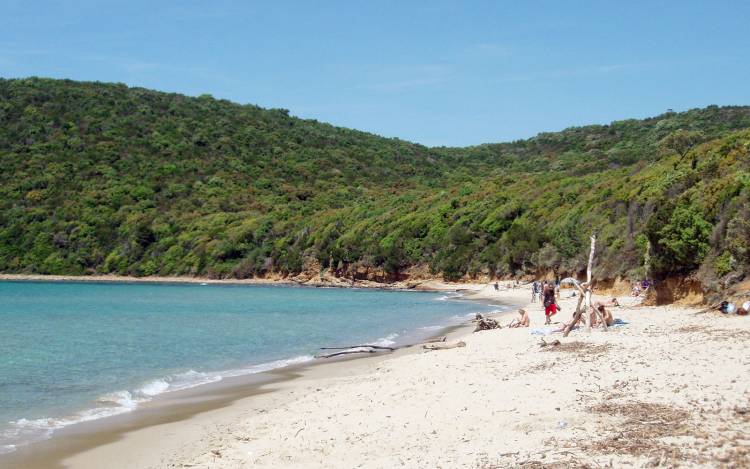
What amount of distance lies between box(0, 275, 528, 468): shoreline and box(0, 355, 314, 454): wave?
201 millimetres

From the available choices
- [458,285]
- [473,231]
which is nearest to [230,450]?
[458,285]

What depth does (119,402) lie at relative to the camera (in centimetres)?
1309

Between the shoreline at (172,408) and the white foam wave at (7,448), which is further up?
the shoreline at (172,408)

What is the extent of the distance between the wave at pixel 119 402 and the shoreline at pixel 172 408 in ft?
0.66

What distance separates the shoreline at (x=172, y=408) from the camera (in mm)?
9359

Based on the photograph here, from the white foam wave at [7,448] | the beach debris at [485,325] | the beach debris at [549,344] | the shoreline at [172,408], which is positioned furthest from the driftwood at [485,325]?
the white foam wave at [7,448]

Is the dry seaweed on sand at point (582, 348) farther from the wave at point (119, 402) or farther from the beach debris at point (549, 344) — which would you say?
the wave at point (119, 402)

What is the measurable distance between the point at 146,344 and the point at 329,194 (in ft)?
276

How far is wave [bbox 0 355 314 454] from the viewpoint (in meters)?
10.4

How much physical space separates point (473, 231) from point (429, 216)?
901 centimetres

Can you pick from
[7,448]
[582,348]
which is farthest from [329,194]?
[7,448]

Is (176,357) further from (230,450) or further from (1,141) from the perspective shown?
(1,141)

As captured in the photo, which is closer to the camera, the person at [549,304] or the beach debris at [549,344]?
the beach debris at [549,344]

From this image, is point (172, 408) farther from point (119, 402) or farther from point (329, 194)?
point (329, 194)
